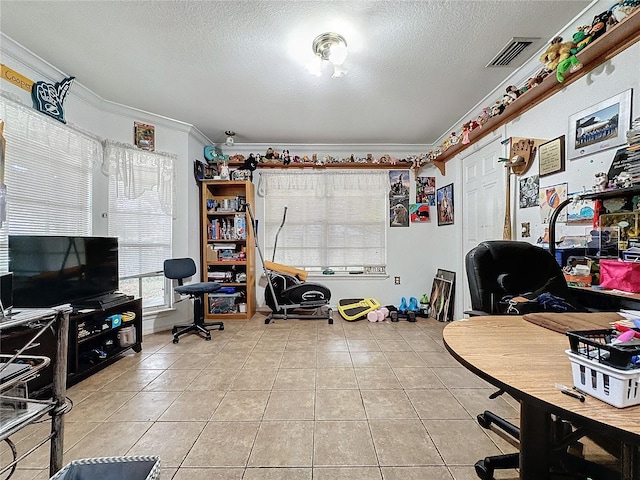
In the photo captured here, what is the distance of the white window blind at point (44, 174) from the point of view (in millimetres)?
2236

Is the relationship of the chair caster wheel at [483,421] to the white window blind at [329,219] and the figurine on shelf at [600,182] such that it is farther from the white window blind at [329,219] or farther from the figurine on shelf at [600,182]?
the white window blind at [329,219]

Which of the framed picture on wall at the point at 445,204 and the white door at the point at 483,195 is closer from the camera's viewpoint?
the white door at the point at 483,195

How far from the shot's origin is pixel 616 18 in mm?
1646

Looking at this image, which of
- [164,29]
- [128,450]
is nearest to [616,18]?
[164,29]

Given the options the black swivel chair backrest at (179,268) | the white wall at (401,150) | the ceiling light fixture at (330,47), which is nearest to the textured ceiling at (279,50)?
the ceiling light fixture at (330,47)

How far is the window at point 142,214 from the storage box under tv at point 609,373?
12.8 feet

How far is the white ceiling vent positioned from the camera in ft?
7.08

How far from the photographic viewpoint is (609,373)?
0.57 metres

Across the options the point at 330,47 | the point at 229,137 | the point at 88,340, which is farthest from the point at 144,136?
the point at 330,47

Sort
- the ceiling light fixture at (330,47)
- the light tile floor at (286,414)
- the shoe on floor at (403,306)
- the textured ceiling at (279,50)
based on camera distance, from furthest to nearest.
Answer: the shoe on floor at (403,306) < the ceiling light fixture at (330,47) < the textured ceiling at (279,50) < the light tile floor at (286,414)

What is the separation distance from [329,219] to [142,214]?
2.60 metres

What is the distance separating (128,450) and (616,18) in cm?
374

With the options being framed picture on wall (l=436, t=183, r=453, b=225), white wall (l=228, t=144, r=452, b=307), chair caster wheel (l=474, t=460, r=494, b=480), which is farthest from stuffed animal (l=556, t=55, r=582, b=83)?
white wall (l=228, t=144, r=452, b=307)

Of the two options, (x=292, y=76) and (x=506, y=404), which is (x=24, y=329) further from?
(x=506, y=404)
